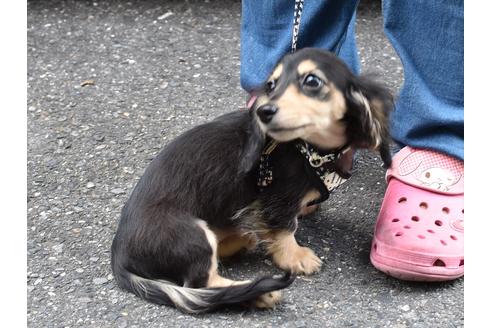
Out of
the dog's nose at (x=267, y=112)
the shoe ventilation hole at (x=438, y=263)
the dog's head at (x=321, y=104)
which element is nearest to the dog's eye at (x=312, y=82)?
the dog's head at (x=321, y=104)

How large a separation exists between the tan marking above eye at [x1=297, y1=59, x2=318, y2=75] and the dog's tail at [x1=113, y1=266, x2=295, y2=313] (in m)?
Answer: 0.47

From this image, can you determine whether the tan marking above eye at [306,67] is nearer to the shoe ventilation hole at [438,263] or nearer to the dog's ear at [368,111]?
the dog's ear at [368,111]

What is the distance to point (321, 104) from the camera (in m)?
1.92

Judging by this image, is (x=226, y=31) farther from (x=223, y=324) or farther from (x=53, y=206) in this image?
(x=223, y=324)

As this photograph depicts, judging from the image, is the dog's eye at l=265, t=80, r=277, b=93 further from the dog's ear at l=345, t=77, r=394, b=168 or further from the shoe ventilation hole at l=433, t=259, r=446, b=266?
the shoe ventilation hole at l=433, t=259, r=446, b=266

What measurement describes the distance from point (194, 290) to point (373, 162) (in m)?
0.97

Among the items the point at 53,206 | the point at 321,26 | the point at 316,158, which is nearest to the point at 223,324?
the point at 316,158

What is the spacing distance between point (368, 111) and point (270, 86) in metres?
0.24

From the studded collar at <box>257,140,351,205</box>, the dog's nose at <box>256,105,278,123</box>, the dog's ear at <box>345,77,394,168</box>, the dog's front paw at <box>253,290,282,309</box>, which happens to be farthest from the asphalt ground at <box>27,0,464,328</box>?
the dog's nose at <box>256,105,278,123</box>

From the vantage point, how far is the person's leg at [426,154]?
2039 millimetres

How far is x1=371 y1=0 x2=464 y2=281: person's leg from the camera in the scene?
204 cm

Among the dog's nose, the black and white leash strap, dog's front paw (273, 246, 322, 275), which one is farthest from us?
the black and white leash strap

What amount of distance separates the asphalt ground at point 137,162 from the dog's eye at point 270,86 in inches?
19.0

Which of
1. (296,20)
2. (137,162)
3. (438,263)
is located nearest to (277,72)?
(296,20)
